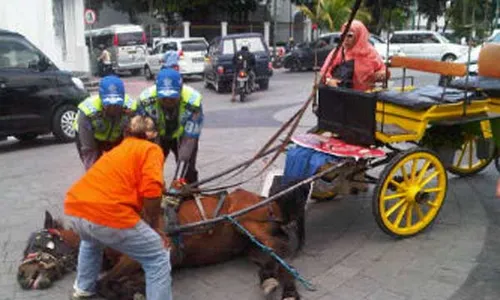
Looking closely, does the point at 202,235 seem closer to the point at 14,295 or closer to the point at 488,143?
the point at 14,295

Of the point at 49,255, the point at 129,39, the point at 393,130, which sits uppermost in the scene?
the point at 129,39

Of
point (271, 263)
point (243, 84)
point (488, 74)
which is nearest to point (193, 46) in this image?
point (243, 84)

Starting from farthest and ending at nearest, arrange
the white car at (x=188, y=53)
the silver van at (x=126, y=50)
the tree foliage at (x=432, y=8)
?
the tree foliage at (x=432, y=8) < the silver van at (x=126, y=50) < the white car at (x=188, y=53)

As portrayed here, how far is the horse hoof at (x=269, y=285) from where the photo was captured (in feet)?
13.1

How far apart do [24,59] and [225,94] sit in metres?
8.19

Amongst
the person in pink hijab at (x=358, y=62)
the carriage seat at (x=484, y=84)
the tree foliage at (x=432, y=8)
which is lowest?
the carriage seat at (x=484, y=84)

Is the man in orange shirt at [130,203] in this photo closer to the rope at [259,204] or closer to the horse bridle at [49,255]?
the rope at [259,204]

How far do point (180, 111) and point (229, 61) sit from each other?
13.2 meters

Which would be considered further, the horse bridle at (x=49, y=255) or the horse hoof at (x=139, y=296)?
the horse bridle at (x=49, y=255)

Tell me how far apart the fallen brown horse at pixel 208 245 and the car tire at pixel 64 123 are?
5.65 meters

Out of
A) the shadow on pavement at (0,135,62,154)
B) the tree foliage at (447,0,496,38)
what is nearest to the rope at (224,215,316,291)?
the tree foliage at (447,0,496,38)

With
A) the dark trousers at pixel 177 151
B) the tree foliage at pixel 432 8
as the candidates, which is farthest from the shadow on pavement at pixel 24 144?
the tree foliage at pixel 432 8

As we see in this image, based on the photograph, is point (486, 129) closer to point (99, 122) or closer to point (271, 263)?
point (271, 263)

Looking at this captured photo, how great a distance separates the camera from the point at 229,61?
1792 cm
